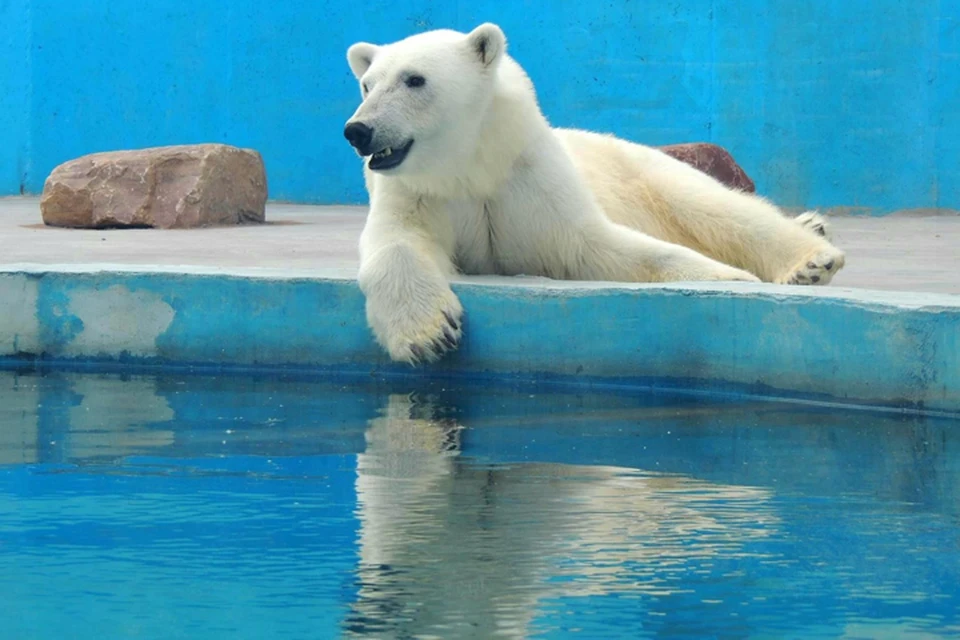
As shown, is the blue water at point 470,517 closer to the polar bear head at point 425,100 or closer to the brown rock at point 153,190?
the polar bear head at point 425,100

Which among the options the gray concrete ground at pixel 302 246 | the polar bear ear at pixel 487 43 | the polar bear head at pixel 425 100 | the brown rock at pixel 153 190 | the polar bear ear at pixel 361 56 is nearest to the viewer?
the polar bear head at pixel 425 100

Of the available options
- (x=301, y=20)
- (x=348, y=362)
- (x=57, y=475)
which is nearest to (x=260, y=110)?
(x=301, y=20)

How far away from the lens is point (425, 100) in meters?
4.26

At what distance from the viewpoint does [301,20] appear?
32.9 ft

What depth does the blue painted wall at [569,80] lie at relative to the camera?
8961 millimetres

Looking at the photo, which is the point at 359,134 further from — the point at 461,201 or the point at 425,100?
the point at 461,201

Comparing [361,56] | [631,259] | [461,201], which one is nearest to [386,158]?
[461,201]

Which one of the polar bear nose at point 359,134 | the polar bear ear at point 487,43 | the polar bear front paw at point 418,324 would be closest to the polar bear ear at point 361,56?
the polar bear ear at point 487,43

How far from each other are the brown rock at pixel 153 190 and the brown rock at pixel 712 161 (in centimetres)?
209

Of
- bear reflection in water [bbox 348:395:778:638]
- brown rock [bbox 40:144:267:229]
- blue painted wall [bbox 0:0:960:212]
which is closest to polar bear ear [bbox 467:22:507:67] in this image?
bear reflection in water [bbox 348:395:778:638]

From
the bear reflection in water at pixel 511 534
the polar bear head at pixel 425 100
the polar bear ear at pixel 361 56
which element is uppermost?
the polar bear ear at pixel 361 56

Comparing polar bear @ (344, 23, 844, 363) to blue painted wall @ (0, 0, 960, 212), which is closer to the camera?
polar bear @ (344, 23, 844, 363)

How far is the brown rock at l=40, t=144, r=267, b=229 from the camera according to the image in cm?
771

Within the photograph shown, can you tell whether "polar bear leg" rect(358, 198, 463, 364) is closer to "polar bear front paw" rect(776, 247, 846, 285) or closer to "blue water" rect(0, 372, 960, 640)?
"blue water" rect(0, 372, 960, 640)
